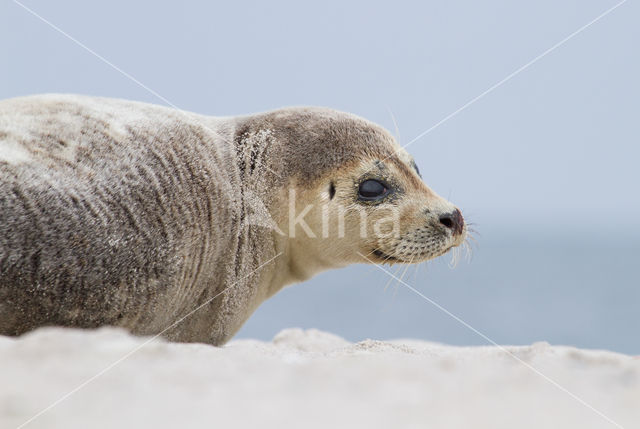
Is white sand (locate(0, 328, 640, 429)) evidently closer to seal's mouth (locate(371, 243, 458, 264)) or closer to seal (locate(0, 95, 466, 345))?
seal (locate(0, 95, 466, 345))

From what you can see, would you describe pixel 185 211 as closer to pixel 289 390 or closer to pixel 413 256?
pixel 413 256

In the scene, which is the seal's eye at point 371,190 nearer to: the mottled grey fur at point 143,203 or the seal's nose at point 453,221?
the mottled grey fur at point 143,203

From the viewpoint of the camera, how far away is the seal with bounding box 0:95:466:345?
2.89 metres

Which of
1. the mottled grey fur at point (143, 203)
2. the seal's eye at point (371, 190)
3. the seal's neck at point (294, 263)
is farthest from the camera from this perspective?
the seal's neck at point (294, 263)

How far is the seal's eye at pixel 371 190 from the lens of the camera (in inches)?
151

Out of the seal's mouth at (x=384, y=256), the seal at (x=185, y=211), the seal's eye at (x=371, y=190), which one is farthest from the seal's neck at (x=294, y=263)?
the seal's eye at (x=371, y=190)

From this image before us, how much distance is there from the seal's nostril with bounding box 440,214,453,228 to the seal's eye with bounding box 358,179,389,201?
353 millimetres

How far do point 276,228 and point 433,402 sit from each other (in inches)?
91.8

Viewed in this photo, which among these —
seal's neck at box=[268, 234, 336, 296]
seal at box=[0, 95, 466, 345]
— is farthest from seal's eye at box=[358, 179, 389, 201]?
seal's neck at box=[268, 234, 336, 296]

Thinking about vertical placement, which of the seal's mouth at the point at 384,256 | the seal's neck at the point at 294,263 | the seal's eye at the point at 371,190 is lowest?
the seal's neck at the point at 294,263

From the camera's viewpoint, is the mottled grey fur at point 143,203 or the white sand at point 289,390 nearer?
the white sand at point 289,390

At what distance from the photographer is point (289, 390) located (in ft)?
5.61

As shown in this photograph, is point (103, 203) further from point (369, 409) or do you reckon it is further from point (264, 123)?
point (369, 409)

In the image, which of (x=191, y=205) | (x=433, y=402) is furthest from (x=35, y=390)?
(x=191, y=205)
